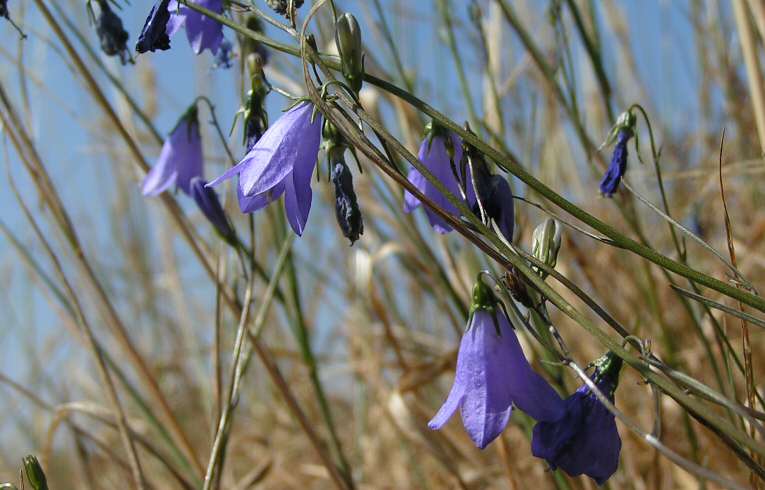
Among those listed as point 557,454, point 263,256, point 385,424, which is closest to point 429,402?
point 385,424

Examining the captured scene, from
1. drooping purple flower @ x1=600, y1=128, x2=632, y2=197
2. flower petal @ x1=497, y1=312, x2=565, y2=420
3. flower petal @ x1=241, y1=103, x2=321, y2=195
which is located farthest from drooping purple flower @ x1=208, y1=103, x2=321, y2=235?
drooping purple flower @ x1=600, y1=128, x2=632, y2=197

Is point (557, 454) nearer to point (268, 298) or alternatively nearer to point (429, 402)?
point (268, 298)

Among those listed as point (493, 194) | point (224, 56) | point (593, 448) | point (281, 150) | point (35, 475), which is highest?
point (224, 56)

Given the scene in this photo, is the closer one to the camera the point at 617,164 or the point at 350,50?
the point at 350,50

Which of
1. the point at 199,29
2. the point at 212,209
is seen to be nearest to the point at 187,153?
the point at 212,209

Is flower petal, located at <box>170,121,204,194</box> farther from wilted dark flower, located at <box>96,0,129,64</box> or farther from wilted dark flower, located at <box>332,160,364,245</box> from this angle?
wilted dark flower, located at <box>332,160,364,245</box>

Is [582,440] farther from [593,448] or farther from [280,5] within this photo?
[280,5]
